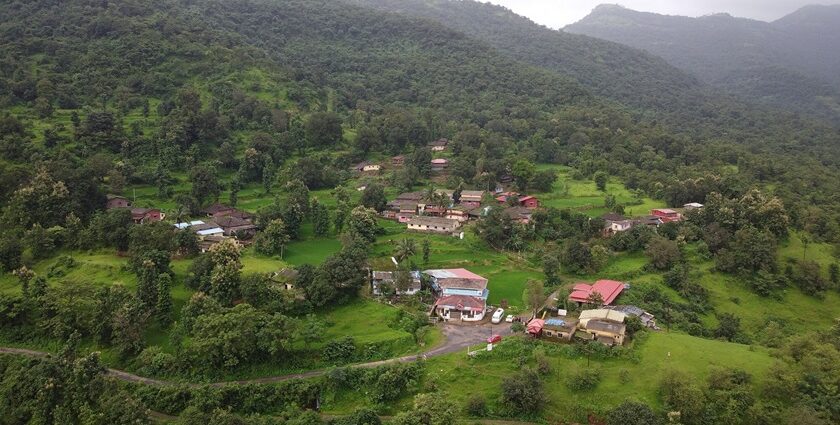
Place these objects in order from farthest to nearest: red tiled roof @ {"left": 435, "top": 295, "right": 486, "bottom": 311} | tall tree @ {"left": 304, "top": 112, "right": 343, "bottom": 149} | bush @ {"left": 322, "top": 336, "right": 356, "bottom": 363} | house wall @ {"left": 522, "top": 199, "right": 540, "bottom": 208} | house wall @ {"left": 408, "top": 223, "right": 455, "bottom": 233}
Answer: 1. tall tree @ {"left": 304, "top": 112, "right": 343, "bottom": 149}
2. house wall @ {"left": 522, "top": 199, "right": 540, "bottom": 208}
3. house wall @ {"left": 408, "top": 223, "right": 455, "bottom": 233}
4. red tiled roof @ {"left": 435, "top": 295, "right": 486, "bottom": 311}
5. bush @ {"left": 322, "top": 336, "right": 356, "bottom": 363}

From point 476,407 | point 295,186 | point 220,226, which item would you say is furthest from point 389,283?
point 295,186

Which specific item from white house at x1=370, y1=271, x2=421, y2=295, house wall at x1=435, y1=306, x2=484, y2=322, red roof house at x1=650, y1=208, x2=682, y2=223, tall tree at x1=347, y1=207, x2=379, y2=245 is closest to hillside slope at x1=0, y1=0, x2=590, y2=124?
tall tree at x1=347, y1=207, x2=379, y2=245

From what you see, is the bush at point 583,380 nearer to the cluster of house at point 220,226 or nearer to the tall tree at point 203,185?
the cluster of house at point 220,226

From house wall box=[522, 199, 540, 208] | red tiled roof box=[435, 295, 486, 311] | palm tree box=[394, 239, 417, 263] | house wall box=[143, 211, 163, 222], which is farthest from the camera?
house wall box=[522, 199, 540, 208]

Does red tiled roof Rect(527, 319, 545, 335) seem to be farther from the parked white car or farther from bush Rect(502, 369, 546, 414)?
bush Rect(502, 369, 546, 414)

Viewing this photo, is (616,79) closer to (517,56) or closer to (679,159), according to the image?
(517,56)

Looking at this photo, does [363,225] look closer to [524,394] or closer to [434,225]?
[434,225]
